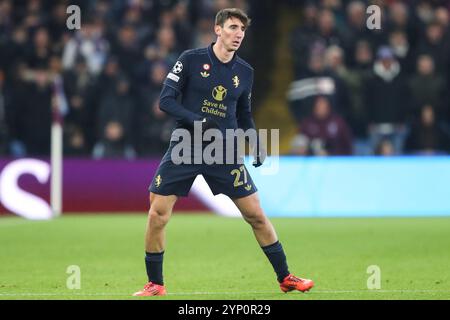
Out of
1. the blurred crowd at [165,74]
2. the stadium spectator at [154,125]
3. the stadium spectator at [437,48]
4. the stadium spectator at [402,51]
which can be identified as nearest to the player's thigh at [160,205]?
the blurred crowd at [165,74]

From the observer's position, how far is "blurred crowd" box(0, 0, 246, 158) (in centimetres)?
1898

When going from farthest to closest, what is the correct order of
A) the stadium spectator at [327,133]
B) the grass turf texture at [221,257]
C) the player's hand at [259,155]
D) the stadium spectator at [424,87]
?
the stadium spectator at [424,87] < the stadium spectator at [327,133] < the grass turf texture at [221,257] < the player's hand at [259,155]

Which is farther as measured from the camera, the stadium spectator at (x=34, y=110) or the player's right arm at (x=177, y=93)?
the stadium spectator at (x=34, y=110)

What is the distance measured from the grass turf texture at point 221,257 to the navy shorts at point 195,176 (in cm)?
88

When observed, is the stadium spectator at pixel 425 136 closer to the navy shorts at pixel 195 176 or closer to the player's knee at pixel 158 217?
the navy shorts at pixel 195 176

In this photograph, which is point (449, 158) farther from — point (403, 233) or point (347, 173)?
point (403, 233)

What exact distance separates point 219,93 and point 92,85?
10.2 m

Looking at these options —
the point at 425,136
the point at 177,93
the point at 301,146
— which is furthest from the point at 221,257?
the point at 425,136

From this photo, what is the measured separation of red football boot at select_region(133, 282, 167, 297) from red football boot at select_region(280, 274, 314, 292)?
3.38 feet

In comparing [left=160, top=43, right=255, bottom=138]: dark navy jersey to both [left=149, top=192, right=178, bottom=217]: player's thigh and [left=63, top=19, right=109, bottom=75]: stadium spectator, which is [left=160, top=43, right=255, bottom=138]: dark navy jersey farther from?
[left=63, top=19, right=109, bottom=75]: stadium spectator

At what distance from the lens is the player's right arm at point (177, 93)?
9.02 m

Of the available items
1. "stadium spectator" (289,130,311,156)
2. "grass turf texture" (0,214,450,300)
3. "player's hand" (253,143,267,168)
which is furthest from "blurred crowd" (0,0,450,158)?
"player's hand" (253,143,267,168)

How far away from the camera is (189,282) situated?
34.0 feet

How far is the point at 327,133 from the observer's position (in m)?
18.6
